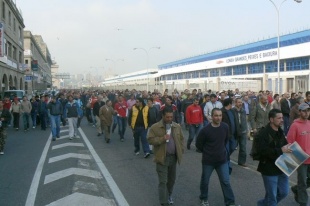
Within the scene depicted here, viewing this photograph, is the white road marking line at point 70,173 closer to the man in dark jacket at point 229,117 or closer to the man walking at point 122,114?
the man in dark jacket at point 229,117

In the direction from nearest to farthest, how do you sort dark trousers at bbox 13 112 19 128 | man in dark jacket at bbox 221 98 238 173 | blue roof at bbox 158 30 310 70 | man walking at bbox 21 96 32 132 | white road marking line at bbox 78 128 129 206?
1. white road marking line at bbox 78 128 129 206
2. man in dark jacket at bbox 221 98 238 173
3. man walking at bbox 21 96 32 132
4. dark trousers at bbox 13 112 19 128
5. blue roof at bbox 158 30 310 70

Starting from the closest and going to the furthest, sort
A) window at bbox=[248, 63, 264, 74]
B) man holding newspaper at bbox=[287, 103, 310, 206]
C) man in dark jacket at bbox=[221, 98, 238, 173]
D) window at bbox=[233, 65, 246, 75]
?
man holding newspaper at bbox=[287, 103, 310, 206]
man in dark jacket at bbox=[221, 98, 238, 173]
window at bbox=[248, 63, 264, 74]
window at bbox=[233, 65, 246, 75]

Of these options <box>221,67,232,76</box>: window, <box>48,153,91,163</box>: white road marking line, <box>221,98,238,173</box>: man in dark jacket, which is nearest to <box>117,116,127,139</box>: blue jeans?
<box>48,153,91,163</box>: white road marking line

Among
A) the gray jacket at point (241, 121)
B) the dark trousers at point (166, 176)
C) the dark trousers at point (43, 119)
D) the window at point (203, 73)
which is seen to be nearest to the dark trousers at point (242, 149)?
the gray jacket at point (241, 121)

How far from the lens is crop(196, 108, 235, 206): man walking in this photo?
5453 millimetres

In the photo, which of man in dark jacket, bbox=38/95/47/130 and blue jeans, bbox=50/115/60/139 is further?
man in dark jacket, bbox=38/95/47/130

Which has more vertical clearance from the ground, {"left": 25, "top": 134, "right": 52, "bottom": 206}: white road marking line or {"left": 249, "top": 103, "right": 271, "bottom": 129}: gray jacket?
{"left": 249, "top": 103, "right": 271, "bottom": 129}: gray jacket

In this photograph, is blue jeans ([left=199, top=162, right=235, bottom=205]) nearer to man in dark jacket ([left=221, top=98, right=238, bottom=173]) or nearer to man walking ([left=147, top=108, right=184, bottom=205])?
man walking ([left=147, top=108, right=184, bottom=205])

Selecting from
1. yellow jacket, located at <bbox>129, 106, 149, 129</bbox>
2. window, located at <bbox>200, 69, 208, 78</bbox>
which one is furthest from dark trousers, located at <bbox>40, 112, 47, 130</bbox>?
window, located at <bbox>200, 69, 208, 78</bbox>

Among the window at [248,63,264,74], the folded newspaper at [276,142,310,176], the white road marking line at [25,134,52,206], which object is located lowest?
the white road marking line at [25,134,52,206]

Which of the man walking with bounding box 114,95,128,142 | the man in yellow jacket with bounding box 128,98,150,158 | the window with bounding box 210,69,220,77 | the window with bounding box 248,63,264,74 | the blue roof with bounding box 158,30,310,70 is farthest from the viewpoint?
the window with bounding box 210,69,220,77

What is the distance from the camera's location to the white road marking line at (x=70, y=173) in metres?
7.59

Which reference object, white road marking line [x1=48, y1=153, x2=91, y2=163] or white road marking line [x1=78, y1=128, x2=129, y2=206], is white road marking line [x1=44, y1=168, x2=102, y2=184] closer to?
white road marking line [x1=78, y1=128, x2=129, y2=206]

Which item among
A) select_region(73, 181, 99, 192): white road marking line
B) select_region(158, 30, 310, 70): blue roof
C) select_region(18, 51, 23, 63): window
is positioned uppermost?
select_region(158, 30, 310, 70): blue roof
